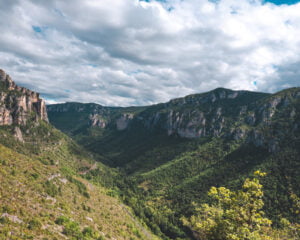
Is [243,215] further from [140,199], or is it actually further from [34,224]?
[140,199]

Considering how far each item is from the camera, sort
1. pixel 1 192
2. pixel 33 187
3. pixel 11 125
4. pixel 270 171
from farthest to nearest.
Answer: pixel 11 125 → pixel 270 171 → pixel 33 187 → pixel 1 192

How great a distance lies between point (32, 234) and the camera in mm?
20906

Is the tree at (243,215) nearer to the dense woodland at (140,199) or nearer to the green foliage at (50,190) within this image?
the dense woodland at (140,199)

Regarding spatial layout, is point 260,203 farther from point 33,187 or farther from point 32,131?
point 32,131

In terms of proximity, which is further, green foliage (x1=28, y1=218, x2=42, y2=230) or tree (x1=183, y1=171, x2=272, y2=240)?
green foliage (x1=28, y1=218, x2=42, y2=230)

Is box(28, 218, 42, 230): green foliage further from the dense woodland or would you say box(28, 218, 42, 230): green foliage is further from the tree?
the tree

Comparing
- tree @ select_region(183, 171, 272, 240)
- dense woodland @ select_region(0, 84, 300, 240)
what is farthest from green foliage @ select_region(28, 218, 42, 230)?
tree @ select_region(183, 171, 272, 240)

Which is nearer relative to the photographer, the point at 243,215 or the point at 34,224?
the point at 243,215

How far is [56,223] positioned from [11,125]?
190m

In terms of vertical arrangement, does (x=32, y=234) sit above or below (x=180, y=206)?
above

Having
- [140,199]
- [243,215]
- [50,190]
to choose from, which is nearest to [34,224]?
[50,190]

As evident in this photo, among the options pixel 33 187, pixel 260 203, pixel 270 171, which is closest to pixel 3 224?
pixel 33 187

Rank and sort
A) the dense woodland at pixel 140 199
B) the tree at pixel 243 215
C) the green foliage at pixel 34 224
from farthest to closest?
1. the green foliage at pixel 34 224
2. the dense woodland at pixel 140 199
3. the tree at pixel 243 215

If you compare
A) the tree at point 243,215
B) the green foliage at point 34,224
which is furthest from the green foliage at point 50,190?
the tree at point 243,215
